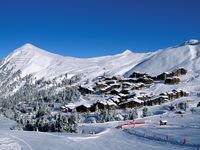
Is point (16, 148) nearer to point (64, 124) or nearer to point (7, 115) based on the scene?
point (64, 124)

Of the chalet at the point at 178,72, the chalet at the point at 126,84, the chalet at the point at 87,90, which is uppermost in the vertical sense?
the chalet at the point at 178,72

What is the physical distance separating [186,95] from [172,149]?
8316 centimetres

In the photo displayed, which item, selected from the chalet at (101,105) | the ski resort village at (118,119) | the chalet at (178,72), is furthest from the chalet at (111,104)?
the chalet at (178,72)

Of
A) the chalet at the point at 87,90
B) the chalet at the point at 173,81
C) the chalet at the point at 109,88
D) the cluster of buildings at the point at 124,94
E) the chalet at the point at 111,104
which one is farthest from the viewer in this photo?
the chalet at the point at 87,90

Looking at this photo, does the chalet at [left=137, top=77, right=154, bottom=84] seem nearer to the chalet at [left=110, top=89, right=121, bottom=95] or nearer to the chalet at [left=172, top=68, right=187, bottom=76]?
the chalet at [left=172, top=68, right=187, bottom=76]

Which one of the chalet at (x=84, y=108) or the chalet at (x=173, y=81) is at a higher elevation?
the chalet at (x=173, y=81)

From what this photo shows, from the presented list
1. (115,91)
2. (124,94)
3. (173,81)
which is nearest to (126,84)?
(115,91)

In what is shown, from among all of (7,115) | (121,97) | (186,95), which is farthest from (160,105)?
(7,115)

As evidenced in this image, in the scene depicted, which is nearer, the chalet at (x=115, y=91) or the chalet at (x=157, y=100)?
the chalet at (x=157, y=100)

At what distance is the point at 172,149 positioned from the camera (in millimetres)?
46062

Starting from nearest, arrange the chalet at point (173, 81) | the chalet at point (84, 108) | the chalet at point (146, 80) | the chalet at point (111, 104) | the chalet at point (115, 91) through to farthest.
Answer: the chalet at point (111, 104), the chalet at point (84, 108), the chalet at point (115, 91), the chalet at point (173, 81), the chalet at point (146, 80)

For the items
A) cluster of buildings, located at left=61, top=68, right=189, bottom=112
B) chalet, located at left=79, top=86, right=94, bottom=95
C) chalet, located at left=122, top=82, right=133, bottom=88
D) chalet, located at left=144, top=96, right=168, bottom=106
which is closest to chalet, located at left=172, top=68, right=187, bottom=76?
cluster of buildings, located at left=61, top=68, right=189, bottom=112

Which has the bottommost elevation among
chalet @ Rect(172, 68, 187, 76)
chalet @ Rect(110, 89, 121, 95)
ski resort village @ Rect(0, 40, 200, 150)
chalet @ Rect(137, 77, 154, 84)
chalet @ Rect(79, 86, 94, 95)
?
ski resort village @ Rect(0, 40, 200, 150)

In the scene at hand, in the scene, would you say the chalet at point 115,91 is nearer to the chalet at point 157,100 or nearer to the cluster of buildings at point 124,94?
the cluster of buildings at point 124,94
